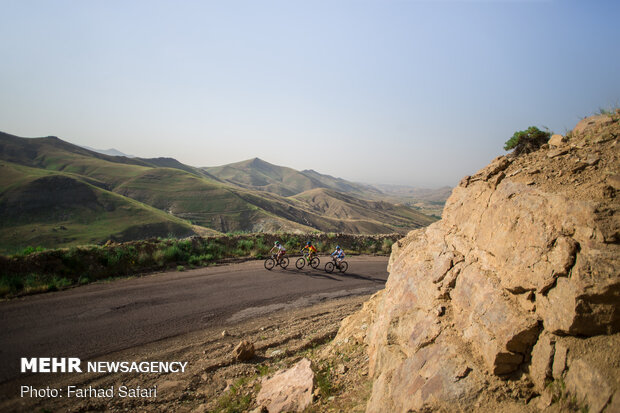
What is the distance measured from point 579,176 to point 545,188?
369 millimetres

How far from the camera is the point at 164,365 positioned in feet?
22.0

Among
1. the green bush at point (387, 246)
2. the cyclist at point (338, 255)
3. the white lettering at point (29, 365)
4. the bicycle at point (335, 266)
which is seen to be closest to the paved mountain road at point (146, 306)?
the white lettering at point (29, 365)

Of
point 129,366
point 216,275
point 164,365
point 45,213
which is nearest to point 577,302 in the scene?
point 164,365

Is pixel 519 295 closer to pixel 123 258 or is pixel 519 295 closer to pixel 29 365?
pixel 29 365

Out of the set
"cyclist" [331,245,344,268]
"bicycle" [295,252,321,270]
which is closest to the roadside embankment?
"bicycle" [295,252,321,270]

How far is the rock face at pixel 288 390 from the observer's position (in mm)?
4730

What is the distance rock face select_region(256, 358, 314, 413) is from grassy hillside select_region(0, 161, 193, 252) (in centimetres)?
4259

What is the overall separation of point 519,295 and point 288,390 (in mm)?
3996

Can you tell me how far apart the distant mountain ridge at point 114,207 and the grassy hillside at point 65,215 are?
0.10 meters

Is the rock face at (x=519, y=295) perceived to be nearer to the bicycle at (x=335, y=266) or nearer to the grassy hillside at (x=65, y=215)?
the bicycle at (x=335, y=266)

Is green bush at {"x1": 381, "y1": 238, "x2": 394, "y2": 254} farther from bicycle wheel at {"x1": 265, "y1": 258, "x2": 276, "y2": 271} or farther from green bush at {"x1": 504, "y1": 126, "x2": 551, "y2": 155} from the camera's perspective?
green bush at {"x1": 504, "y1": 126, "x2": 551, "y2": 155}

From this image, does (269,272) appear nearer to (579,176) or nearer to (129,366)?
(129,366)

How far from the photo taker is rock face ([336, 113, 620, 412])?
9.29 feet

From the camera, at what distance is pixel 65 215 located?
4675 cm
